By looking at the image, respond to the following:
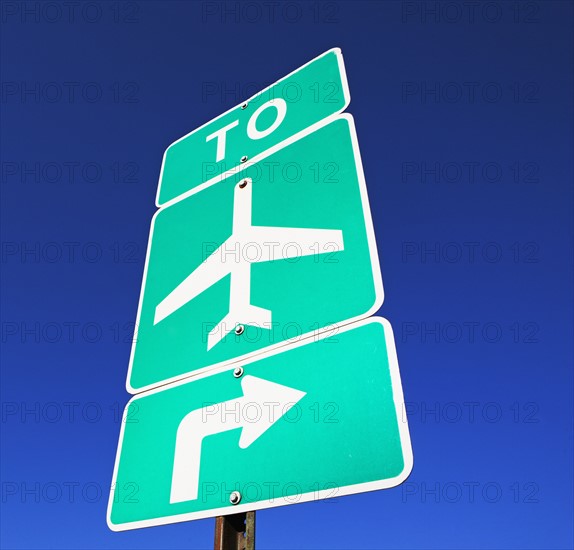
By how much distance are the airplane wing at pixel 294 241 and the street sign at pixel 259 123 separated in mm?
350

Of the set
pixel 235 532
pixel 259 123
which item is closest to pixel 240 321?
pixel 235 532

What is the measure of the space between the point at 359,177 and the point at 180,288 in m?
0.59

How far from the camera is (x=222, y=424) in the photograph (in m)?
1.23

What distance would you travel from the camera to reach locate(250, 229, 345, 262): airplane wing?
1355 millimetres

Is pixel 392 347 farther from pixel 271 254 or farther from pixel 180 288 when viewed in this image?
pixel 180 288

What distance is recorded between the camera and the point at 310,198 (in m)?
1.49

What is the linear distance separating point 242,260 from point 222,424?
445 millimetres

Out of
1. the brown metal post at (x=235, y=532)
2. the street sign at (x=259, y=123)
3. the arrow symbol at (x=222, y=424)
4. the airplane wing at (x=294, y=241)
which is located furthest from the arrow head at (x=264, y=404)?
the street sign at (x=259, y=123)

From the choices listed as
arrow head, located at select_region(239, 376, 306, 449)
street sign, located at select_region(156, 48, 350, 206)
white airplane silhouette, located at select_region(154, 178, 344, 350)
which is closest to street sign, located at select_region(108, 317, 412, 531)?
arrow head, located at select_region(239, 376, 306, 449)

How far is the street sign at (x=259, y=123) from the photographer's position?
5.58ft

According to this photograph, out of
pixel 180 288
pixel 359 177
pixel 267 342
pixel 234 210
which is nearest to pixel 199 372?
pixel 267 342

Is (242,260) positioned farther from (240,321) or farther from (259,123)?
(259,123)

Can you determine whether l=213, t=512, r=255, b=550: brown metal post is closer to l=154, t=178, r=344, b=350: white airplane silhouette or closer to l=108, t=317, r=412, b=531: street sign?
l=108, t=317, r=412, b=531: street sign

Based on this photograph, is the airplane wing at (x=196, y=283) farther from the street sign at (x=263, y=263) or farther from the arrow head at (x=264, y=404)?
the arrow head at (x=264, y=404)
